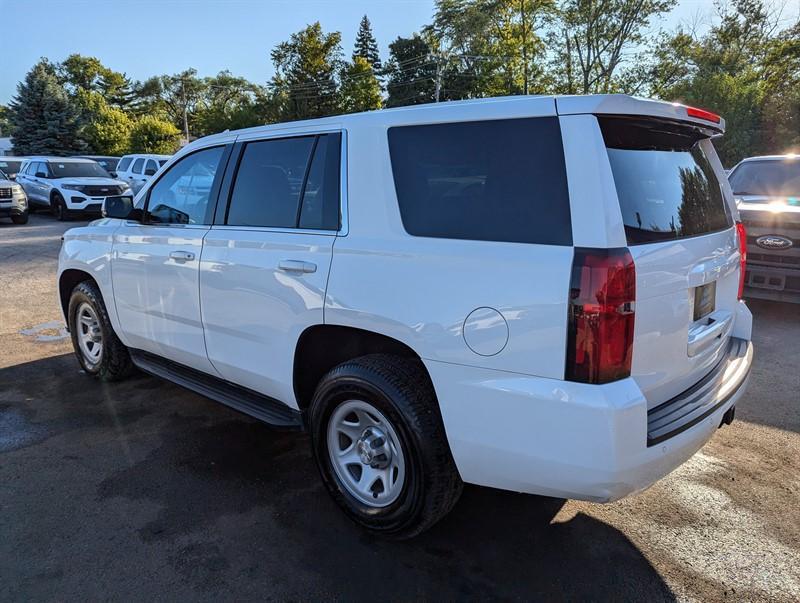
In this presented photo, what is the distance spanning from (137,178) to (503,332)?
66.7ft

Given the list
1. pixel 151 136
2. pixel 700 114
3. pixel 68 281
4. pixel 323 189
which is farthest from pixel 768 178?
pixel 151 136

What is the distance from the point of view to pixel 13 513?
291 cm

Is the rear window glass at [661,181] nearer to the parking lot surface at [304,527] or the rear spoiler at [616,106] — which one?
the rear spoiler at [616,106]

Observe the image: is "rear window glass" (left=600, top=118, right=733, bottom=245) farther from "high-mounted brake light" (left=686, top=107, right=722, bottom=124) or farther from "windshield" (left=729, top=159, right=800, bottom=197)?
"windshield" (left=729, top=159, right=800, bottom=197)

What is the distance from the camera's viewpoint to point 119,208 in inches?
161

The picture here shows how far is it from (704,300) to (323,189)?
1.92 meters

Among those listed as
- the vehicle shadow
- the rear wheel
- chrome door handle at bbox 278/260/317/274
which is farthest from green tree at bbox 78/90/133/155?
chrome door handle at bbox 278/260/317/274

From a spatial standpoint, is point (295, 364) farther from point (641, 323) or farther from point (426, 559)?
point (641, 323)

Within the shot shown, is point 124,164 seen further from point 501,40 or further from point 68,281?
point 501,40

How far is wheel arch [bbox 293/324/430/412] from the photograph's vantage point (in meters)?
2.69

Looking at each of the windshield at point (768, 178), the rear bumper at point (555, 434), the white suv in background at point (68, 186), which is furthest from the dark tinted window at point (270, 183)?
the white suv in background at point (68, 186)

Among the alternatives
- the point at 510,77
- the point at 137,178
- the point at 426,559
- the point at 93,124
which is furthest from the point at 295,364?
the point at 93,124

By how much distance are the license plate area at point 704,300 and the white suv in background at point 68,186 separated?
56.1 ft

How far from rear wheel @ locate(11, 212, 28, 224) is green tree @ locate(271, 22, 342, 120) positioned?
124 feet
